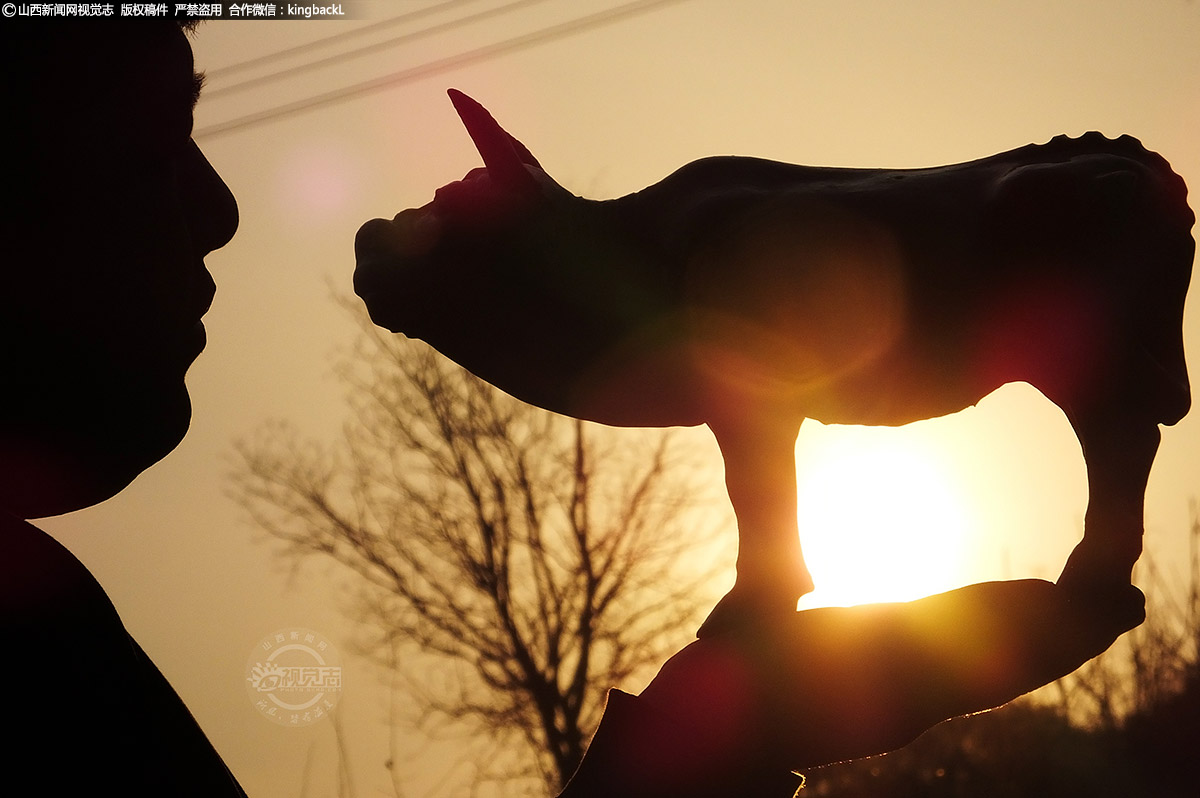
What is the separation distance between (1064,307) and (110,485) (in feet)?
4.86

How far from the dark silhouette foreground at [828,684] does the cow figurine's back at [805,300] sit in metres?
0.14

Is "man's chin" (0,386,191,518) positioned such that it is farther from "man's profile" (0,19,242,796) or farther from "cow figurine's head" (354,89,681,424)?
"cow figurine's head" (354,89,681,424)

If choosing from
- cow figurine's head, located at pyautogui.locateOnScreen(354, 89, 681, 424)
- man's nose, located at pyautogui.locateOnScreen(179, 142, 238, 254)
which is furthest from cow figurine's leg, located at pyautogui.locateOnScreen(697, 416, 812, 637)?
man's nose, located at pyautogui.locateOnScreen(179, 142, 238, 254)

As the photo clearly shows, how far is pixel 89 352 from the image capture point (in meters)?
1.09

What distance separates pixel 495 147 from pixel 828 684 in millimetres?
1005

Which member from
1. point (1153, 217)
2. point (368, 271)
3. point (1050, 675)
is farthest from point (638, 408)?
point (1153, 217)

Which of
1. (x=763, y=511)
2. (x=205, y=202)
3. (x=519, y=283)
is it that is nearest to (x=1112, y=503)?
(x=763, y=511)

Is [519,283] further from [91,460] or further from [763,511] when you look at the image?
[91,460]

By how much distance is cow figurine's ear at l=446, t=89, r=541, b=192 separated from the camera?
1.62 m

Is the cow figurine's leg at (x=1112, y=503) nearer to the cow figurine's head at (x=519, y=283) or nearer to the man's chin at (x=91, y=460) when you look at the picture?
the cow figurine's head at (x=519, y=283)

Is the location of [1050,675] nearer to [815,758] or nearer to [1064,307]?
[815,758]

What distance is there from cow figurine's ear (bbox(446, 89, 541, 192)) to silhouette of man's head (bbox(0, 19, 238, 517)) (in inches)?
18.1

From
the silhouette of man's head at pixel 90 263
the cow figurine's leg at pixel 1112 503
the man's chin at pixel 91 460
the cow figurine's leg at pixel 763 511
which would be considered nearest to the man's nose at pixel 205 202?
the silhouette of man's head at pixel 90 263

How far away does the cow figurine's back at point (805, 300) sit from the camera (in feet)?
5.49
